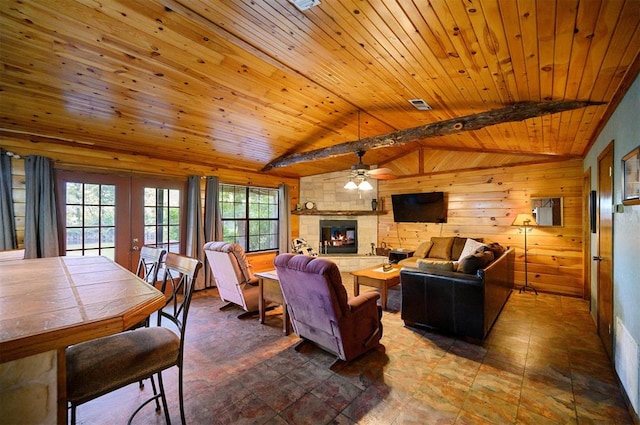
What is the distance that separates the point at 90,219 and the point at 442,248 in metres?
5.96

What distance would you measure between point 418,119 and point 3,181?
5.42 m

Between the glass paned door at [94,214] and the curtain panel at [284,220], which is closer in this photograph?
the glass paned door at [94,214]

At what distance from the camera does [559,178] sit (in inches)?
187

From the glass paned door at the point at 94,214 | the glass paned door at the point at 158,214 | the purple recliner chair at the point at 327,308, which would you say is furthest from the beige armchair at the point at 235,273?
the glass paned door at the point at 94,214

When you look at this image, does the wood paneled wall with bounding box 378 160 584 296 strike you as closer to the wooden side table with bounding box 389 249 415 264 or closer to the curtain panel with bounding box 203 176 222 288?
the wooden side table with bounding box 389 249 415 264

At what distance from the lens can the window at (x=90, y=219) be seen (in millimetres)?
3934

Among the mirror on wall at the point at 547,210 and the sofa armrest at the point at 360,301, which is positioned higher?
the mirror on wall at the point at 547,210

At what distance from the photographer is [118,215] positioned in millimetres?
4332

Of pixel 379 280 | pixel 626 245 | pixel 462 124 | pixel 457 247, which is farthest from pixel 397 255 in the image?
pixel 626 245

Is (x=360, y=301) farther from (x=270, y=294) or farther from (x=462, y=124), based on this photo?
(x=462, y=124)

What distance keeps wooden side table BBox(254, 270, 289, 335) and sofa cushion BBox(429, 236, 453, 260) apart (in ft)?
11.5

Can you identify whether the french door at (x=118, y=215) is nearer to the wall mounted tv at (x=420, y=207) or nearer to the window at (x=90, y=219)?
the window at (x=90, y=219)

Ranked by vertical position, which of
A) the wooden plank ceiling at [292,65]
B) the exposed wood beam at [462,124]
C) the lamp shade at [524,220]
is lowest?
the lamp shade at [524,220]

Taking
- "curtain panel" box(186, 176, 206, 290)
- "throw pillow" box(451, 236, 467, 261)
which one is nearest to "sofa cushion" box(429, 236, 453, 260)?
"throw pillow" box(451, 236, 467, 261)
